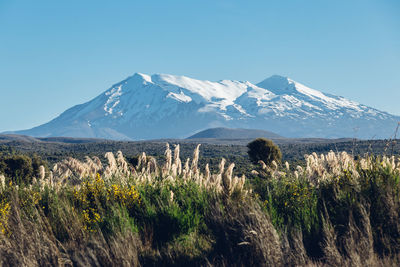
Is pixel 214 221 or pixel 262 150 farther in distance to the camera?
pixel 262 150

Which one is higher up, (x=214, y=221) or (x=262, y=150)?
(x=262, y=150)

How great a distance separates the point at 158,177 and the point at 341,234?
4.14 meters

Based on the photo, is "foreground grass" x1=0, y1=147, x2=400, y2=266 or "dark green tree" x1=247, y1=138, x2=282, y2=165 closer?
"foreground grass" x1=0, y1=147, x2=400, y2=266

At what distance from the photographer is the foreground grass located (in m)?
6.00

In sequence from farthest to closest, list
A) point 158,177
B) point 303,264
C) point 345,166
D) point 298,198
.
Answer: point 158,177 → point 345,166 → point 298,198 → point 303,264

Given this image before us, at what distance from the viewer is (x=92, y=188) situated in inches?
322

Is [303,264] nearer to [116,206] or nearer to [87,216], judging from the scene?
[116,206]

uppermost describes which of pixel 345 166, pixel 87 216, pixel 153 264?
pixel 345 166

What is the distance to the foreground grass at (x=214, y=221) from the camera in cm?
600

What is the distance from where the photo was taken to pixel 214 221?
695 cm

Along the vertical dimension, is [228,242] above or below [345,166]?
below

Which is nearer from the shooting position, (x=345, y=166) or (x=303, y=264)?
(x=303, y=264)

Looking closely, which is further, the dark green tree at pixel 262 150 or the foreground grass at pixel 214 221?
the dark green tree at pixel 262 150

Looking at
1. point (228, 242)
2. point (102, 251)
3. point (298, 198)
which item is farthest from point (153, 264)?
point (298, 198)
